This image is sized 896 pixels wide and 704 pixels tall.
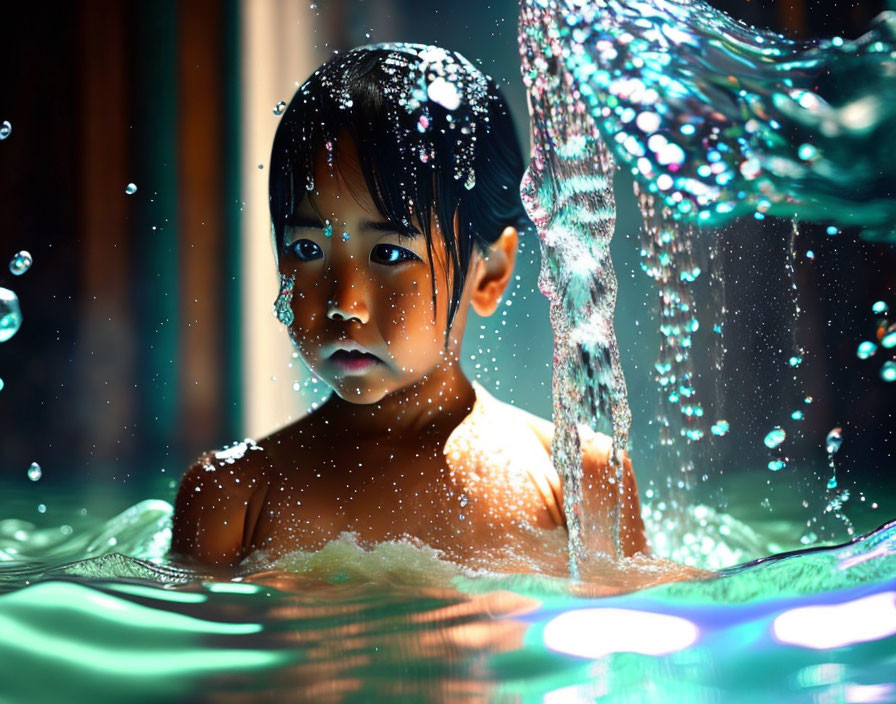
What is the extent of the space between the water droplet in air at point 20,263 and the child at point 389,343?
0.61 m

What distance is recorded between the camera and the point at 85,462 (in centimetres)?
161

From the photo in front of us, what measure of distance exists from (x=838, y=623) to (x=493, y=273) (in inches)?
27.1

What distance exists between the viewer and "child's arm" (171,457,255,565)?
112 centimetres

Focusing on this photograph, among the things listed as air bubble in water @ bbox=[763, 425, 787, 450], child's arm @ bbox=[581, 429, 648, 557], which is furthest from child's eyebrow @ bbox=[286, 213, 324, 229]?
air bubble in water @ bbox=[763, 425, 787, 450]

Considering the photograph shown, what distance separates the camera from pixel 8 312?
4.52ft

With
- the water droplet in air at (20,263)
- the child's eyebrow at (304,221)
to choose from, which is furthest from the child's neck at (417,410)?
the water droplet in air at (20,263)

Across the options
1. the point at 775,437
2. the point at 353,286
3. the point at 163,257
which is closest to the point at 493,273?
the point at 353,286

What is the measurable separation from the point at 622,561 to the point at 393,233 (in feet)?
1.40

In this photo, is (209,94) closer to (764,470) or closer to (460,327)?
(460,327)

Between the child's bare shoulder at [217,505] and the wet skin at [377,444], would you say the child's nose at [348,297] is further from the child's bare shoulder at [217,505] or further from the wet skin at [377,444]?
the child's bare shoulder at [217,505]

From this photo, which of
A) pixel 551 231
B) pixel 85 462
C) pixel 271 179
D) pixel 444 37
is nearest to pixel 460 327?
pixel 551 231

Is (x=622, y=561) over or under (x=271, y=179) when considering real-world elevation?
under

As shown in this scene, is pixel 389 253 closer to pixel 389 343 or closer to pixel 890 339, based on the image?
pixel 389 343

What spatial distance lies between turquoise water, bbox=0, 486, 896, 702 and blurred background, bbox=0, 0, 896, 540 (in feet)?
2.32
